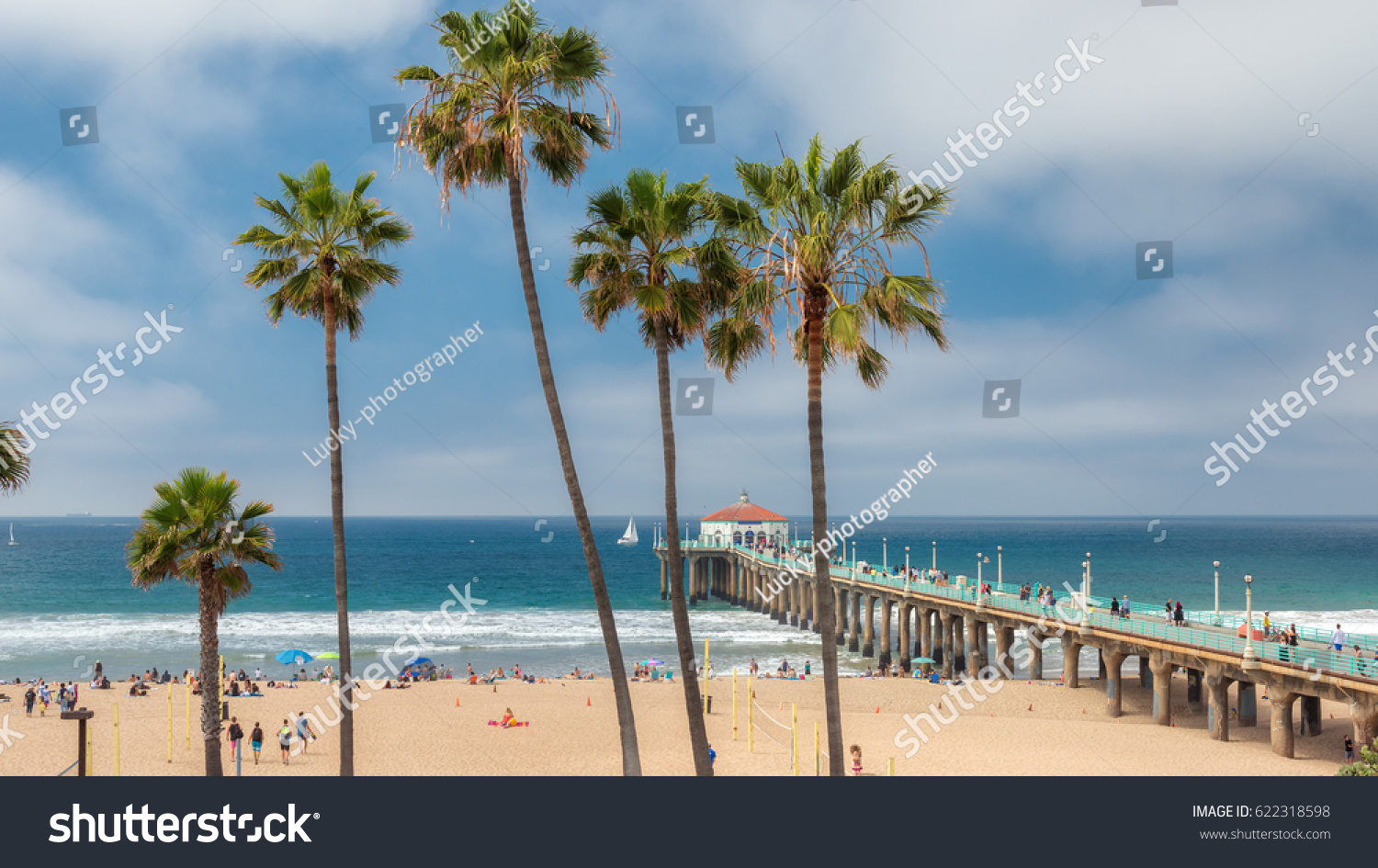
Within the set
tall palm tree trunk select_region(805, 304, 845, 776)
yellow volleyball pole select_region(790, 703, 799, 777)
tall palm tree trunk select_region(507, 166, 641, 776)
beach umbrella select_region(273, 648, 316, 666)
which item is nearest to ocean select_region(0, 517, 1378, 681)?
beach umbrella select_region(273, 648, 316, 666)

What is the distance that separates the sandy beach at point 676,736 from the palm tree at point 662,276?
987 cm

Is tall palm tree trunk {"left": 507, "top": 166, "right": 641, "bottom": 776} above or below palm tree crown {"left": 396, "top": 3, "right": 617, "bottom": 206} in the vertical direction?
below

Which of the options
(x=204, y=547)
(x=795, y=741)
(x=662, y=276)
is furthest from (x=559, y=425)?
(x=795, y=741)

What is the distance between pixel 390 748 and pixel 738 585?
51873mm

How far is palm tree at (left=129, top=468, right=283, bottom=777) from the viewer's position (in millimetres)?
15938

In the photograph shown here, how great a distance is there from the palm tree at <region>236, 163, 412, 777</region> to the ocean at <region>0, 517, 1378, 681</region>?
2950cm

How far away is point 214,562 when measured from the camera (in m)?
16.4

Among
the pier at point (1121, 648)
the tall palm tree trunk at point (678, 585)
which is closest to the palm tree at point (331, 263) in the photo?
the tall palm tree trunk at point (678, 585)

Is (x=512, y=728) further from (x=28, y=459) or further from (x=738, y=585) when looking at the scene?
(x=738, y=585)

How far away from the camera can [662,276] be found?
1297 cm

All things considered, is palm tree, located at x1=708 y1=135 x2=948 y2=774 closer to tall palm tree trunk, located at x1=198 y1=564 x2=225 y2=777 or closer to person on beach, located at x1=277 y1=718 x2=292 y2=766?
tall palm tree trunk, located at x1=198 y1=564 x2=225 y2=777

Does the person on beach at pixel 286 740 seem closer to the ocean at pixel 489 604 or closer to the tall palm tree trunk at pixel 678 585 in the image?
the tall palm tree trunk at pixel 678 585

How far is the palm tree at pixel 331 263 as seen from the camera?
14.5 metres
